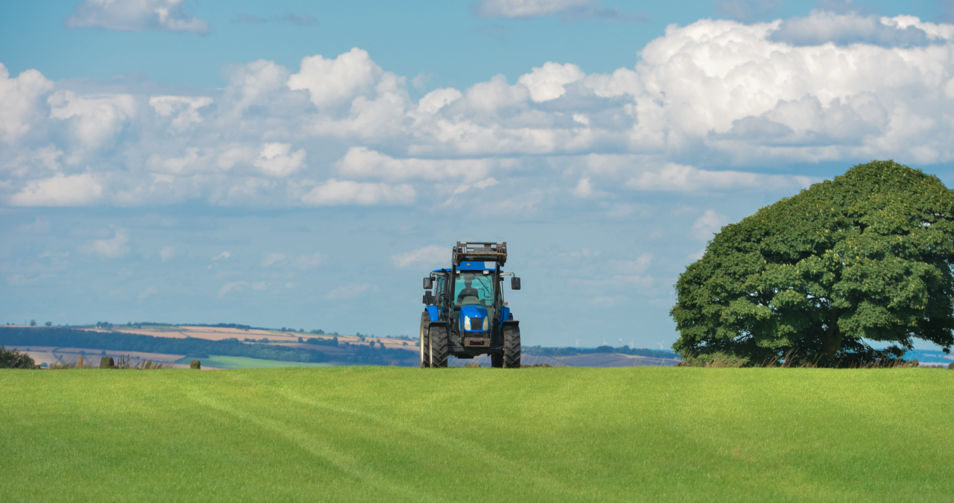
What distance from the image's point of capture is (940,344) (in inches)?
1554

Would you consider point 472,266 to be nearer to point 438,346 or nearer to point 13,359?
point 438,346

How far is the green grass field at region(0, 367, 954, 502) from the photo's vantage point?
A: 1147 centimetres

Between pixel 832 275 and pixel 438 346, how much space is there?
57.5ft

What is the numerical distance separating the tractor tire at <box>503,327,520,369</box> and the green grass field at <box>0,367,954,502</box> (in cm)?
411

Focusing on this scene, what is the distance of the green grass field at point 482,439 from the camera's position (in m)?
11.5

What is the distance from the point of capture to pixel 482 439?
1455 centimetres

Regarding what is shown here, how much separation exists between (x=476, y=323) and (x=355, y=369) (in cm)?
407

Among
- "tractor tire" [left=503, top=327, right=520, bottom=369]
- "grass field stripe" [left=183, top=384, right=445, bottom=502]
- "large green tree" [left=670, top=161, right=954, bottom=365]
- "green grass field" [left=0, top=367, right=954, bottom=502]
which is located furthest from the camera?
"large green tree" [left=670, top=161, right=954, bottom=365]

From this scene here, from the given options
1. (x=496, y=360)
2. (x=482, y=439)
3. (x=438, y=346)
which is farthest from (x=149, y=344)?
(x=482, y=439)

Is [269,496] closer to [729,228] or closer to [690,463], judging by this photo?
[690,463]

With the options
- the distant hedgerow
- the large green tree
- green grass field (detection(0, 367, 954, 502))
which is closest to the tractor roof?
green grass field (detection(0, 367, 954, 502))

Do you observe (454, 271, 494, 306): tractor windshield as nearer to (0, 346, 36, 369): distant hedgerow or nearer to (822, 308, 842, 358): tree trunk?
(822, 308, 842, 358): tree trunk

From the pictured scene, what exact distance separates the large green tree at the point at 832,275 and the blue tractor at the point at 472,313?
13.0 meters

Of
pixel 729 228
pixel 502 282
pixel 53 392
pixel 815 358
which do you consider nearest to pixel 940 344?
pixel 815 358
